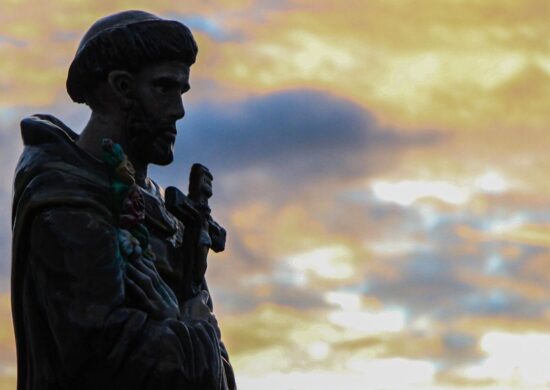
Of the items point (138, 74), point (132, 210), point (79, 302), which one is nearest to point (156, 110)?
point (138, 74)

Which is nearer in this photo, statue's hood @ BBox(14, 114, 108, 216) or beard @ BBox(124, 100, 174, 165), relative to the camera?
statue's hood @ BBox(14, 114, 108, 216)

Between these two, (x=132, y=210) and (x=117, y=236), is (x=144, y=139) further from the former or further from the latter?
(x=117, y=236)

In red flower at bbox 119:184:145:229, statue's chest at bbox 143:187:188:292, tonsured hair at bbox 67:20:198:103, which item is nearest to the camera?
red flower at bbox 119:184:145:229

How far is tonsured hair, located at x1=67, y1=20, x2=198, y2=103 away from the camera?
14773 millimetres

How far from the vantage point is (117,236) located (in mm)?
14297

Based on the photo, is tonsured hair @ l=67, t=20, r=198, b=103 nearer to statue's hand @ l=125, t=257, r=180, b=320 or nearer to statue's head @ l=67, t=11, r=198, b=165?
statue's head @ l=67, t=11, r=198, b=165

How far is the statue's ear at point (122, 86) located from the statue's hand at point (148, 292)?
4.44ft

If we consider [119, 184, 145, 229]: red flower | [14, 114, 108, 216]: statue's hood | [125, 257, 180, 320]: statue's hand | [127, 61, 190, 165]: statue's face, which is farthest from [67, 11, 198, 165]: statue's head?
[125, 257, 180, 320]: statue's hand

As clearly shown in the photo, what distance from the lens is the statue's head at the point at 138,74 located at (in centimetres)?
1479

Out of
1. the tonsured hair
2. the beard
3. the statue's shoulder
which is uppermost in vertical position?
the tonsured hair

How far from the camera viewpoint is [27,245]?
14445 mm

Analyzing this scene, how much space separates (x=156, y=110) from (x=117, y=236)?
1.20 m

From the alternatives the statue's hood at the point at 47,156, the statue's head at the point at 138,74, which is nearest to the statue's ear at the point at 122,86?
the statue's head at the point at 138,74

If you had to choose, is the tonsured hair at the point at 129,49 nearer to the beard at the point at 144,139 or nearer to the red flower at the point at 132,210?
the beard at the point at 144,139
